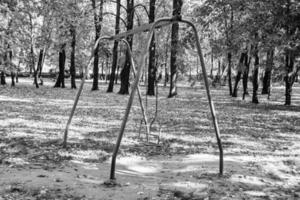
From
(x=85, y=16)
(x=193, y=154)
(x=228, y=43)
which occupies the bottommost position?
(x=193, y=154)

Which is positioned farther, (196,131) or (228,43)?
(228,43)

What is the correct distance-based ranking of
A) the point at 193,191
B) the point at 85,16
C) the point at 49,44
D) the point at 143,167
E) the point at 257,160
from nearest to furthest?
the point at 193,191 < the point at 143,167 < the point at 257,160 < the point at 85,16 < the point at 49,44

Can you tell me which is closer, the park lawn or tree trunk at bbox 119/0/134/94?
the park lawn

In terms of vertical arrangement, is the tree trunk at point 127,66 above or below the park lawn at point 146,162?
above

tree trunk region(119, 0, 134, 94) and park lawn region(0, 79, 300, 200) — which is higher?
tree trunk region(119, 0, 134, 94)

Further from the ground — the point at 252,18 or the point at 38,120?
the point at 252,18

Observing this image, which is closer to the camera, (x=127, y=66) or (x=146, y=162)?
(x=146, y=162)

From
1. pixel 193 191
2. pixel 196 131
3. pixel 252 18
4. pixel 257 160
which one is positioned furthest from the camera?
pixel 252 18

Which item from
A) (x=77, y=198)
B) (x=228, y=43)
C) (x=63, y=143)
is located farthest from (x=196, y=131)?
(x=228, y=43)

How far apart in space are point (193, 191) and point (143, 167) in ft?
→ 4.62

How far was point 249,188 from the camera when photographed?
4664 mm

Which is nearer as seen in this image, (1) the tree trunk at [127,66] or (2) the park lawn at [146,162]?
(2) the park lawn at [146,162]

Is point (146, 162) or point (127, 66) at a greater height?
point (127, 66)

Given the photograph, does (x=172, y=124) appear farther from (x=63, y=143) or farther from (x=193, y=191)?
(x=193, y=191)
